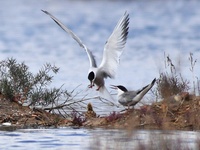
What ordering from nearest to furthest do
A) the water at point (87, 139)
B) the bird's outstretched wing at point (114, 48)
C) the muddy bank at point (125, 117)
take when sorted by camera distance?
the water at point (87, 139) → the muddy bank at point (125, 117) → the bird's outstretched wing at point (114, 48)

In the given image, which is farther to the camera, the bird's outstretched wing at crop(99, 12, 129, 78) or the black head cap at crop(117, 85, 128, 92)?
the bird's outstretched wing at crop(99, 12, 129, 78)

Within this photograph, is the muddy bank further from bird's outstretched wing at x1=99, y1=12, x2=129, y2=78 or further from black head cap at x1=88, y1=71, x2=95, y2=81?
bird's outstretched wing at x1=99, y1=12, x2=129, y2=78

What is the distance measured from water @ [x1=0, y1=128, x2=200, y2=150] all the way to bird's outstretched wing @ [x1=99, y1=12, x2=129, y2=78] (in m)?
2.85

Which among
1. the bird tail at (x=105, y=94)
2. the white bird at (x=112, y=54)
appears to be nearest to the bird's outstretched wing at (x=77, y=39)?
the white bird at (x=112, y=54)

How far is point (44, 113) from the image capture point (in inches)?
567

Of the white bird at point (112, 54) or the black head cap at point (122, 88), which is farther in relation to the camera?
the white bird at point (112, 54)

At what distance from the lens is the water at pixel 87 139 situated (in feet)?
26.1

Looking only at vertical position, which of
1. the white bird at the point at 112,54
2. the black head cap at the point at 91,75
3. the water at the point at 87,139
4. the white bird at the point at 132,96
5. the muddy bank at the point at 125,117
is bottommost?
the water at the point at 87,139

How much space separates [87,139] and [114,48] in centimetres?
485

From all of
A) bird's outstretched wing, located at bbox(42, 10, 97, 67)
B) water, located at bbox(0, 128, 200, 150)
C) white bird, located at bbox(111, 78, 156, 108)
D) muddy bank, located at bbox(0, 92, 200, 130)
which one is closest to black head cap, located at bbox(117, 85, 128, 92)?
white bird, located at bbox(111, 78, 156, 108)

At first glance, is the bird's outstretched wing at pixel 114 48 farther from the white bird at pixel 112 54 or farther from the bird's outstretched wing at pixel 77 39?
the bird's outstretched wing at pixel 77 39

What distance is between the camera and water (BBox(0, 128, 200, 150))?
797cm

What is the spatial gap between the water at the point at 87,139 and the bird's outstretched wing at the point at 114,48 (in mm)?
2849

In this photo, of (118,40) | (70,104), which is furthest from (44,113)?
(118,40)
